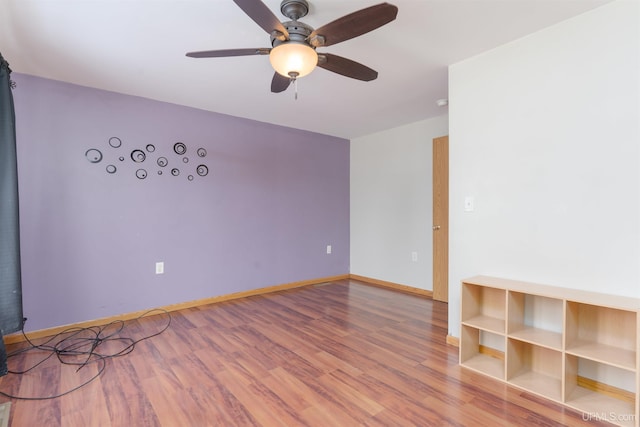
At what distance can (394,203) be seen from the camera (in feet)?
13.8

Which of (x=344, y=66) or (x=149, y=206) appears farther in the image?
(x=149, y=206)

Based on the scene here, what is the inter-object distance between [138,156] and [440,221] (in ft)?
11.2

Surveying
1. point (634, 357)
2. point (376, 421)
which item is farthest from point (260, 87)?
point (634, 357)

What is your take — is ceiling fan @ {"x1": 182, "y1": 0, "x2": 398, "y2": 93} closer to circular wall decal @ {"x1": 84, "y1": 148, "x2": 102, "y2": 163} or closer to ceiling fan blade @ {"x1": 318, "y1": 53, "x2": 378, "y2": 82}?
ceiling fan blade @ {"x1": 318, "y1": 53, "x2": 378, "y2": 82}

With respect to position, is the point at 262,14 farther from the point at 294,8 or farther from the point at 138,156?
the point at 138,156

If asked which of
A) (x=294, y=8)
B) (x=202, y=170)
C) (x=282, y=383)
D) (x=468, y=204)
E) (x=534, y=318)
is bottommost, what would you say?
(x=282, y=383)

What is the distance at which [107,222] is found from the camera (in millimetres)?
2916

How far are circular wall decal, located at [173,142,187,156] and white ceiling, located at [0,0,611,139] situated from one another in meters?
0.45

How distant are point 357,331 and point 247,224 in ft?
6.33

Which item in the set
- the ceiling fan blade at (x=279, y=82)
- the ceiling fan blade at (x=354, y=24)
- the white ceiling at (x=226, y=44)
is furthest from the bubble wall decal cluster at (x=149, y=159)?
the ceiling fan blade at (x=354, y=24)

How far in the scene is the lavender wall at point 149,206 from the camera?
2609 millimetres

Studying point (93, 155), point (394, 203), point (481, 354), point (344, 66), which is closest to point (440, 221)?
point (394, 203)

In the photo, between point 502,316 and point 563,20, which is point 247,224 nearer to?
point 502,316

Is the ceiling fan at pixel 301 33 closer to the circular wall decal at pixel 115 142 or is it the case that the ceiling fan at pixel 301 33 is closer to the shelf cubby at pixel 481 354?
the circular wall decal at pixel 115 142
